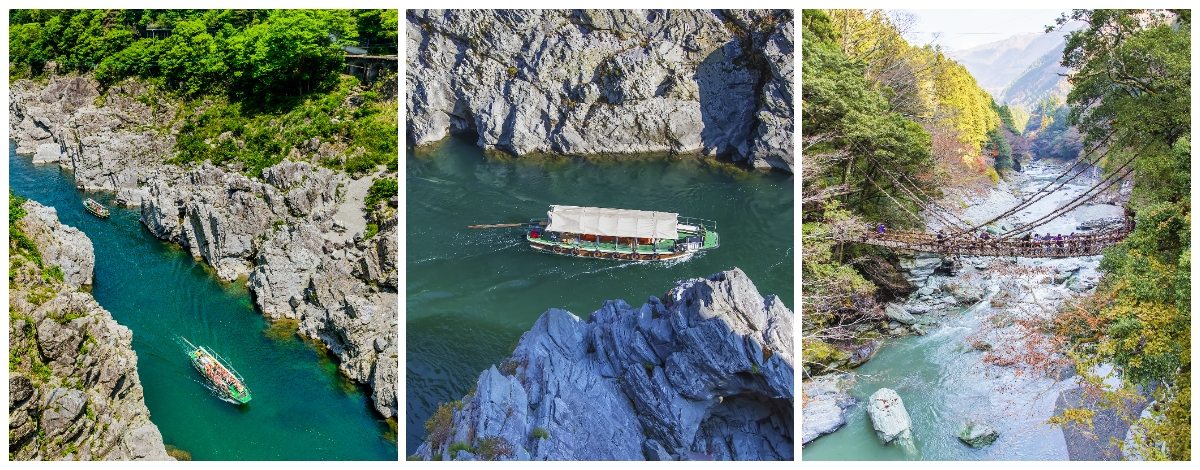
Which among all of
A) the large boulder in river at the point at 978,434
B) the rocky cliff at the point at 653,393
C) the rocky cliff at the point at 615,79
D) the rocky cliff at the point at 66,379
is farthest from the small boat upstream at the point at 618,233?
the rocky cliff at the point at 66,379

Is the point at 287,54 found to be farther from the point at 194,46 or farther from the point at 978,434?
the point at 978,434

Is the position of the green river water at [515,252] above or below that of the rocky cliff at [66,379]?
above

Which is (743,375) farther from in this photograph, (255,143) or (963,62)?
(255,143)

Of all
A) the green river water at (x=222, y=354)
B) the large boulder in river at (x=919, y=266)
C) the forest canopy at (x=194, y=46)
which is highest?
the forest canopy at (x=194, y=46)

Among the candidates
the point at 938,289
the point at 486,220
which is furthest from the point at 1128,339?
the point at 486,220

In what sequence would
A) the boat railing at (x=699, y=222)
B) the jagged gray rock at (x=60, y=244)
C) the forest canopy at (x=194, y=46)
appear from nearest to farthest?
the boat railing at (x=699, y=222)
the jagged gray rock at (x=60, y=244)
the forest canopy at (x=194, y=46)

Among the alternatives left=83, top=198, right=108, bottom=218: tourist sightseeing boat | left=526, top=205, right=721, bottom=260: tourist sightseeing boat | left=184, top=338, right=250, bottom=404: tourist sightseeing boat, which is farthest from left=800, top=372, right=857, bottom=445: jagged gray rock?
left=83, top=198, right=108, bottom=218: tourist sightseeing boat

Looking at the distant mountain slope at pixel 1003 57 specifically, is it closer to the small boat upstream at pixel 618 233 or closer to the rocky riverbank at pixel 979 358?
the rocky riverbank at pixel 979 358
